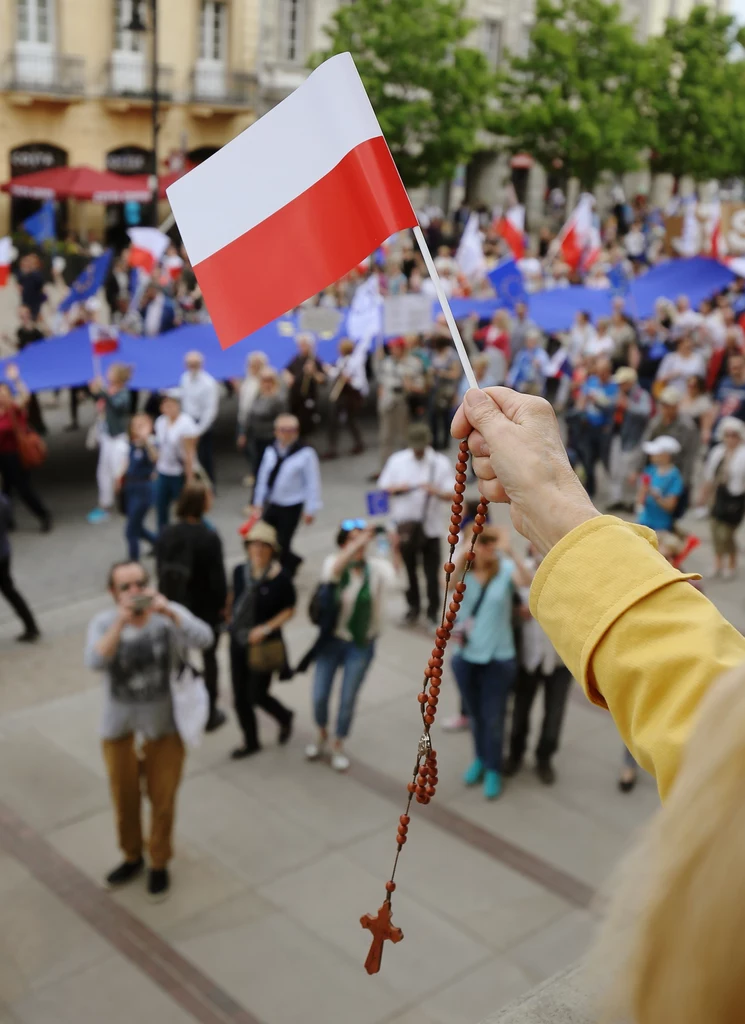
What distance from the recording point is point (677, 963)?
84 centimetres

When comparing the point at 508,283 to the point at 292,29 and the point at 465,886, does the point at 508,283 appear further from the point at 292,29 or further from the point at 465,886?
the point at 292,29

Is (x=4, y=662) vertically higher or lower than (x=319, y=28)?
lower

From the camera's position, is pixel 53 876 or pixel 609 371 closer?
pixel 53 876

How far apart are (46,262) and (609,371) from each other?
1227 centimetres

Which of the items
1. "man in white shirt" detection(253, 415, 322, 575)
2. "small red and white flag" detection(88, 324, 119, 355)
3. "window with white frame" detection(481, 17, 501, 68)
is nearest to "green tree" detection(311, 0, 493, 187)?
"window with white frame" detection(481, 17, 501, 68)

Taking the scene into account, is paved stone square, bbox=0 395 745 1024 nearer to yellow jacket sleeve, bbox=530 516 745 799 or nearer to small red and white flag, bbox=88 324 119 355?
yellow jacket sleeve, bbox=530 516 745 799

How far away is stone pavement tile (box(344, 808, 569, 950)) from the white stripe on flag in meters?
4.33

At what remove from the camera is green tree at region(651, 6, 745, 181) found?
4066 cm

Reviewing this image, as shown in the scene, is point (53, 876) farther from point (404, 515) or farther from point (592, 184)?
point (592, 184)

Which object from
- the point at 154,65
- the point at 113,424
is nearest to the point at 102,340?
the point at 113,424

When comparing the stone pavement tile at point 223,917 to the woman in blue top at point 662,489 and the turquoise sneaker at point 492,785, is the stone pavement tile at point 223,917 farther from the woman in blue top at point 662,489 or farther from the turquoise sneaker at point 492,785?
the woman in blue top at point 662,489

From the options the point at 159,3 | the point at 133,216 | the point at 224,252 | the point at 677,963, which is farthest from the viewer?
the point at 159,3

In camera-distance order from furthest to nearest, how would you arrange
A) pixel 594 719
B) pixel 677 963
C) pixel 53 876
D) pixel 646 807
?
pixel 594 719, pixel 646 807, pixel 53 876, pixel 677 963

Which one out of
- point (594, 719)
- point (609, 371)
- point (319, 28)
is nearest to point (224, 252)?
point (594, 719)
